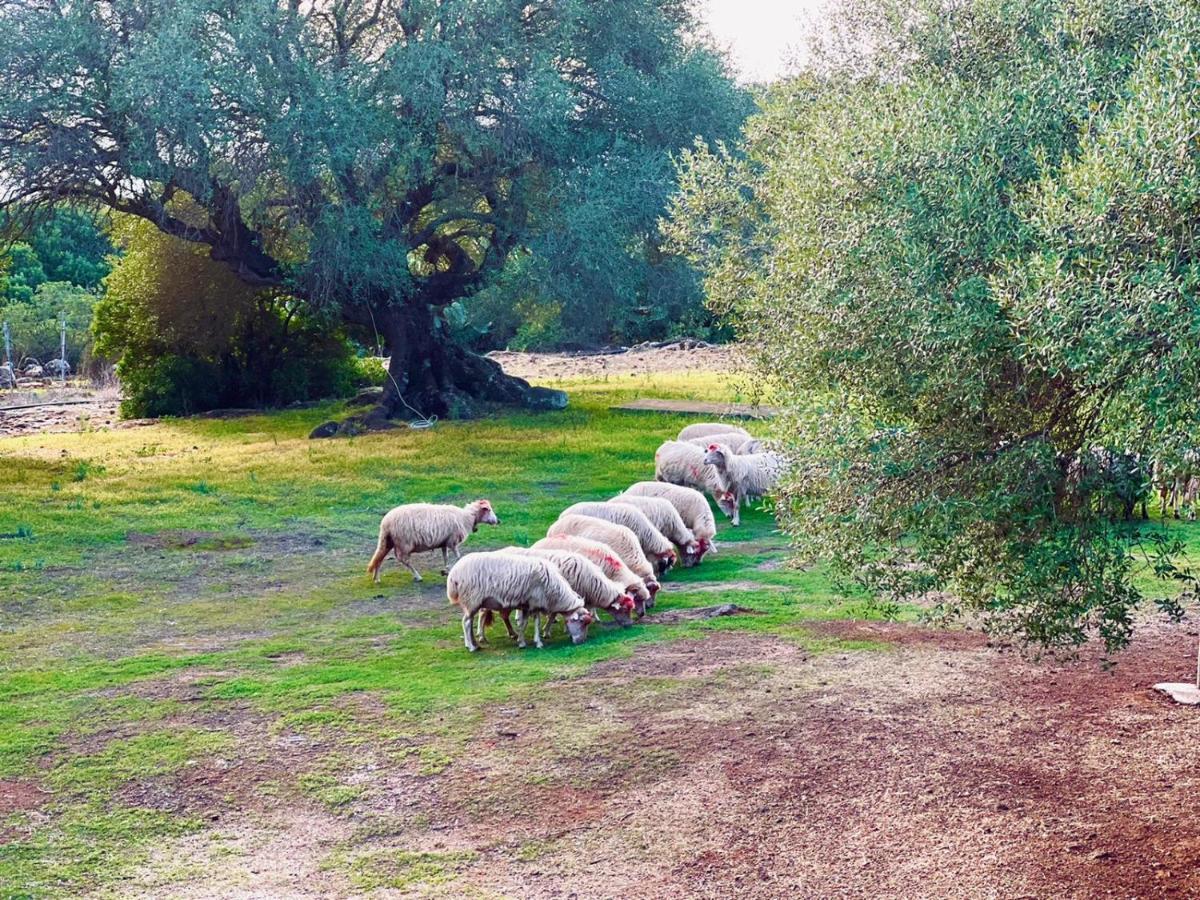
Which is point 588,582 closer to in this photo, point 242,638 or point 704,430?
point 242,638

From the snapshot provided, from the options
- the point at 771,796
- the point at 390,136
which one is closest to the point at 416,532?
the point at 771,796

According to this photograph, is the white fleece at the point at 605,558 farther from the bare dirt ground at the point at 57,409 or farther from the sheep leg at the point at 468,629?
the bare dirt ground at the point at 57,409

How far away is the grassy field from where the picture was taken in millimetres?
7691

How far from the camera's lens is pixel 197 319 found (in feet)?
106

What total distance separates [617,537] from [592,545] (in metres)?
0.73

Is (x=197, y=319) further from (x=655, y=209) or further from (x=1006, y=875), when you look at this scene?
(x=1006, y=875)

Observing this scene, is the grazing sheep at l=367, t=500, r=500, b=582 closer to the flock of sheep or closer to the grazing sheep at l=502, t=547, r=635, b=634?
the flock of sheep

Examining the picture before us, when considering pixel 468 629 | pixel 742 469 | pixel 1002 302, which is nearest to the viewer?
pixel 1002 302

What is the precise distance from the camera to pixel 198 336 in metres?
32.6

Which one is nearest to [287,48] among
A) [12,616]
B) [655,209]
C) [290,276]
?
[290,276]

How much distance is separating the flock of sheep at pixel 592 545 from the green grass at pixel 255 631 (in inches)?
11.9

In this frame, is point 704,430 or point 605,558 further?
point 704,430

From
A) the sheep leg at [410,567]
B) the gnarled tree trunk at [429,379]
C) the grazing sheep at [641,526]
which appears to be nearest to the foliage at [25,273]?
the gnarled tree trunk at [429,379]

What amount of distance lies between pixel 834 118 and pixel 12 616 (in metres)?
9.19
